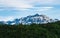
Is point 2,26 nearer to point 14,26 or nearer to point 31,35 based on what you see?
point 14,26

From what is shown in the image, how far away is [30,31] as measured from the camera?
22047mm

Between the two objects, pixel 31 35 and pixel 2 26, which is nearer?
pixel 31 35

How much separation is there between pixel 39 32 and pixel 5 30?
2.19 metres

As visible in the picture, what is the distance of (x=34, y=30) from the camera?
73.4 feet

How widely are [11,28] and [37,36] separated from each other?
2.13 metres

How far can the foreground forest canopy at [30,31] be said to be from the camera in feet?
70.0

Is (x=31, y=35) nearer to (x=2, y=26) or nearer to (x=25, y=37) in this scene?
(x=25, y=37)

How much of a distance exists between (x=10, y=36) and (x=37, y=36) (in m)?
1.70

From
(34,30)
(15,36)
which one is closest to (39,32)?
(34,30)

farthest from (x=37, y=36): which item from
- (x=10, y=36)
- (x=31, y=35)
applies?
(x=10, y=36)

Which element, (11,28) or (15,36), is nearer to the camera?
(15,36)

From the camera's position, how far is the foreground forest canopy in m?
21.3

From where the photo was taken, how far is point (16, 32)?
21.5 meters

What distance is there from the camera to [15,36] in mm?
21203
